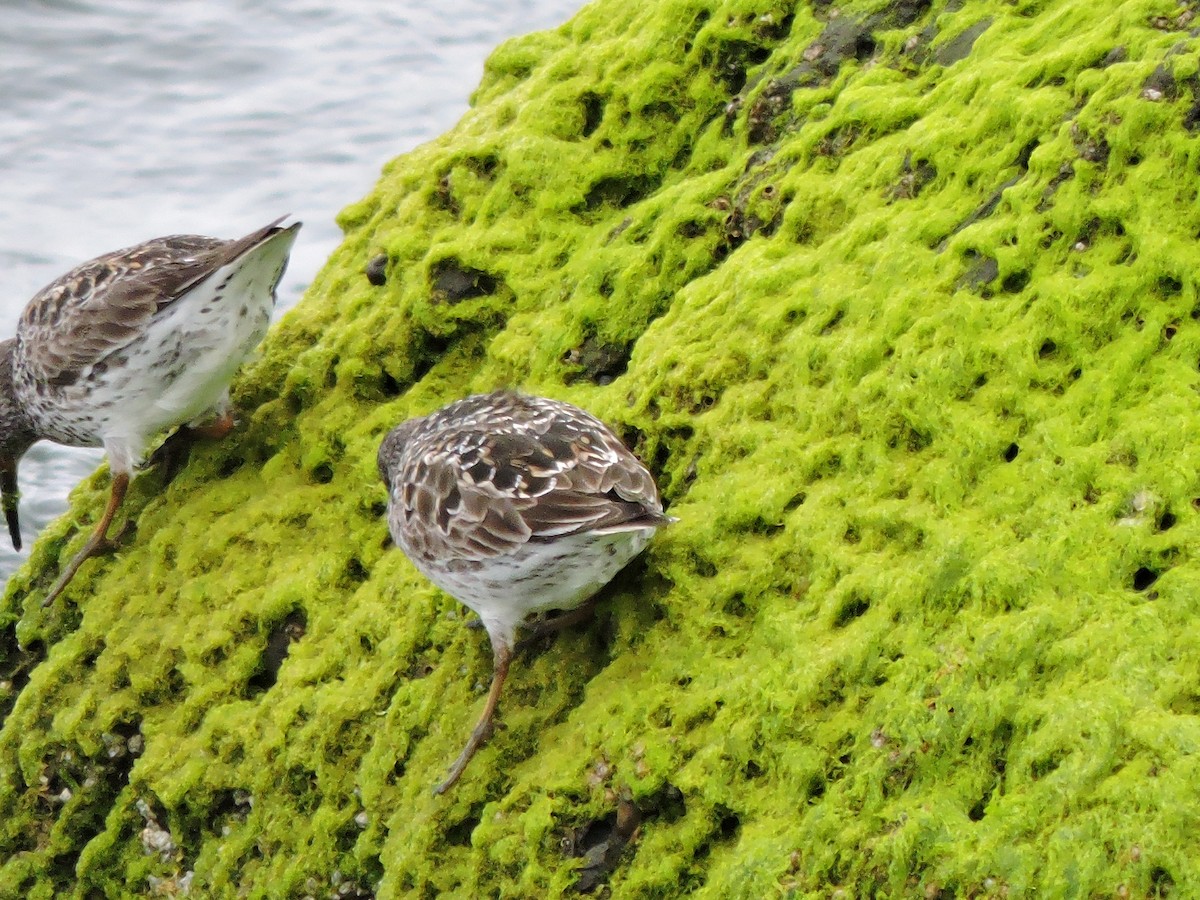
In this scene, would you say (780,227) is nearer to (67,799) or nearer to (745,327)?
(745,327)

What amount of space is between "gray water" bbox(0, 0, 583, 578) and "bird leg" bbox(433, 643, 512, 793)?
7756mm

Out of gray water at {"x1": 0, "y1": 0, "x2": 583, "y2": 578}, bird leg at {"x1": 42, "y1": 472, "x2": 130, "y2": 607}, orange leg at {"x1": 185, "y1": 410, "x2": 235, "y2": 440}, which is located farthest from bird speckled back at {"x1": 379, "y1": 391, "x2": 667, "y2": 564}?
gray water at {"x1": 0, "y1": 0, "x2": 583, "y2": 578}

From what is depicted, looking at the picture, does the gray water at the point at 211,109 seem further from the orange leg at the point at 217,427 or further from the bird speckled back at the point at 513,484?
the bird speckled back at the point at 513,484

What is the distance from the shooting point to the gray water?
12891 millimetres

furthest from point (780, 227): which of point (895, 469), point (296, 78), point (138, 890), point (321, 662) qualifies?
point (296, 78)

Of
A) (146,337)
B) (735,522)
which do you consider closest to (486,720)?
(735,522)

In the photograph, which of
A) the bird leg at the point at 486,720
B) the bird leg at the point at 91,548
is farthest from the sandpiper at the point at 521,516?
the bird leg at the point at 91,548

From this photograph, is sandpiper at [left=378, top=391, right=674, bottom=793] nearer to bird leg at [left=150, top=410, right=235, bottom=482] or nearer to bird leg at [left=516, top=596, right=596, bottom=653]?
bird leg at [left=516, top=596, right=596, bottom=653]

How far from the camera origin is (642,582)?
4.77 meters

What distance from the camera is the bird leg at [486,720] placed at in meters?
4.72

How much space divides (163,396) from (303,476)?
0.93 m

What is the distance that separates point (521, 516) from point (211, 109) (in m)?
11.8

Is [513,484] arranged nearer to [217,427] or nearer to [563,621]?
[563,621]

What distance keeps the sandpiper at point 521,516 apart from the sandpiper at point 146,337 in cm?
181
